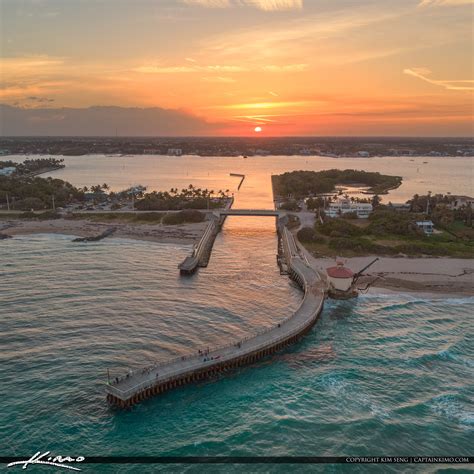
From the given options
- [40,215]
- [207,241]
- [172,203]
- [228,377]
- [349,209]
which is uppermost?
[172,203]

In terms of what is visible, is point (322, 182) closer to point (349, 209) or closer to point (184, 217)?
point (349, 209)

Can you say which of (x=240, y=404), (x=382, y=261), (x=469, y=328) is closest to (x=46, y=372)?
(x=240, y=404)

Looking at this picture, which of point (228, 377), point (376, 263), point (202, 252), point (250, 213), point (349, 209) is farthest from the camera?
point (349, 209)

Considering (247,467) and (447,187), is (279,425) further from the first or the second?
(447,187)

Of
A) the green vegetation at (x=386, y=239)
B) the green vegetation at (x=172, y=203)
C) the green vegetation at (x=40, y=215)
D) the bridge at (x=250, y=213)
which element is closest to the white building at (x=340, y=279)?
the green vegetation at (x=386, y=239)
